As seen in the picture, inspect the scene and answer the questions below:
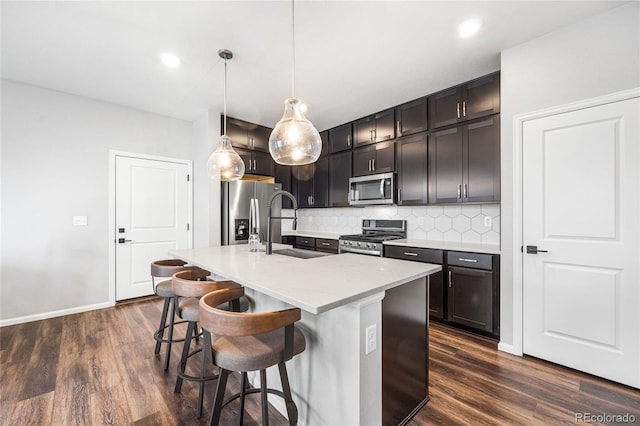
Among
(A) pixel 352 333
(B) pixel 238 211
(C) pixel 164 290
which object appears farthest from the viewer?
(B) pixel 238 211

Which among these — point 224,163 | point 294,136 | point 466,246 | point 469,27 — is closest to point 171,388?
point 224,163

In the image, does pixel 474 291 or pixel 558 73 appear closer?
pixel 558 73

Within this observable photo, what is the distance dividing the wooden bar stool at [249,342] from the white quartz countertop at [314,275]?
119 millimetres

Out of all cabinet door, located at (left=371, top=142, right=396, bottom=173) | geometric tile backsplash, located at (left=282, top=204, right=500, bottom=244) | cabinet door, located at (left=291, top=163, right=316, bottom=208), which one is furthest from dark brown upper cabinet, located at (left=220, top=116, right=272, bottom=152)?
cabinet door, located at (left=371, top=142, right=396, bottom=173)

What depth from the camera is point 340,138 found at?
4.50 meters

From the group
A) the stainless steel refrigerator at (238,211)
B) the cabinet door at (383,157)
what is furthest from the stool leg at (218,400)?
the cabinet door at (383,157)

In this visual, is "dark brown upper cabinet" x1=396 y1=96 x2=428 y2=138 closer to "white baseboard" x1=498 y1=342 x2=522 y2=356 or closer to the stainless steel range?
the stainless steel range

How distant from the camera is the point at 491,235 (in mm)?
3145

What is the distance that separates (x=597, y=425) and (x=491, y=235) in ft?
6.10

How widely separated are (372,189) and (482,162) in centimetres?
144

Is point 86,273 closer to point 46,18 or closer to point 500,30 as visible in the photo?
point 46,18

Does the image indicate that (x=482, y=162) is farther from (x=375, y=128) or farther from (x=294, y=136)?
(x=294, y=136)

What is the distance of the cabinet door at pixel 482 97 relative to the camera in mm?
2797

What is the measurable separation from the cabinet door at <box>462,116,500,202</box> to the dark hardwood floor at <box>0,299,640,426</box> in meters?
1.49
